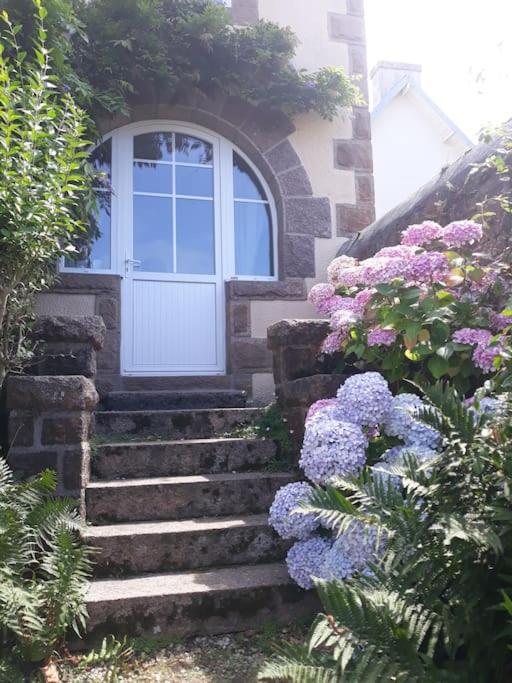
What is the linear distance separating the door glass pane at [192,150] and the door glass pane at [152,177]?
16 cm

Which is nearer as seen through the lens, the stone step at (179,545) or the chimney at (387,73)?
the stone step at (179,545)

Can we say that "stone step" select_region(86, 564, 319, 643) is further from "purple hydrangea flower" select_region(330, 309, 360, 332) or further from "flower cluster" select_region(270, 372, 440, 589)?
"purple hydrangea flower" select_region(330, 309, 360, 332)

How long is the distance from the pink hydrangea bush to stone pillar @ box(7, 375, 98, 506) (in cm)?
126

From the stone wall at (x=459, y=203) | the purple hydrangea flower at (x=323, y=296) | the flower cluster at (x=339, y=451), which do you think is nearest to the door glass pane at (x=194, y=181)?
the stone wall at (x=459, y=203)

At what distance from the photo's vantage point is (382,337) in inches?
107

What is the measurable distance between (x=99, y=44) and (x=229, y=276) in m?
1.99

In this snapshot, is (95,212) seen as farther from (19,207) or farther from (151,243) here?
(19,207)

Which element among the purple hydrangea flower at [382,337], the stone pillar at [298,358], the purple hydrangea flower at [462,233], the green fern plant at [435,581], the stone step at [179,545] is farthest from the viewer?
the stone pillar at [298,358]

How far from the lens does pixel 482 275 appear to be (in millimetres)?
2773

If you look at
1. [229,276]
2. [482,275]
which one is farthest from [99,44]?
[482,275]

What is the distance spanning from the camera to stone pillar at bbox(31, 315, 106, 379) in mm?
2799

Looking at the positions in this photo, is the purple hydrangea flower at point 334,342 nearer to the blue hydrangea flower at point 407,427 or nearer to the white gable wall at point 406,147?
the blue hydrangea flower at point 407,427

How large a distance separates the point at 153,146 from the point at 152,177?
10.8 inches

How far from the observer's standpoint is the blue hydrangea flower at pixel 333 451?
224 centimetres
